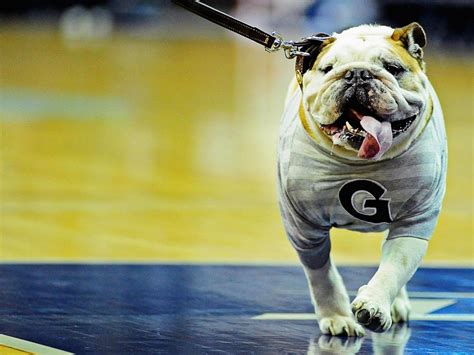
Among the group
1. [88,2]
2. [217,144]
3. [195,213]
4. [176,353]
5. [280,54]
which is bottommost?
[176,353]

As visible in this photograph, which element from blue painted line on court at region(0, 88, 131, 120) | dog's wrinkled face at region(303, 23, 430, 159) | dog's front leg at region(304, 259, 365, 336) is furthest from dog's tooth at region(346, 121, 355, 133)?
blue painted line on court at region(0, 88, 131, 120)

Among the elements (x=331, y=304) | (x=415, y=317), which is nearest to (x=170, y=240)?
(x=415, y=317)

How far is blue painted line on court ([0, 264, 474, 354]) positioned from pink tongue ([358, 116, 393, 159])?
885 mm

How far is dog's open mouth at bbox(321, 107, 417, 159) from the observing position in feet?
15.9

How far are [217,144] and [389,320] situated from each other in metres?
7.05

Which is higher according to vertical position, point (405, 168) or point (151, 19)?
point (151, 19)

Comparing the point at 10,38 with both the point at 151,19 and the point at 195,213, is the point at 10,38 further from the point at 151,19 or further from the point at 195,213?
the point at 195,213

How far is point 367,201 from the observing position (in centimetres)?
510

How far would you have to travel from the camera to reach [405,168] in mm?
5062

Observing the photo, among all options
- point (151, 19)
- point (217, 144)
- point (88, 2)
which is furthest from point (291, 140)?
point (151, 19)

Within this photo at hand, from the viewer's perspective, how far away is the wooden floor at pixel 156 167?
7.86 metres

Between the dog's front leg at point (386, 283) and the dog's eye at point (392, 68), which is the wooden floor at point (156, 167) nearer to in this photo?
the dog's front leg at point (386, 283)

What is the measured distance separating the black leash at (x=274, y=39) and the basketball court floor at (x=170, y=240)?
109 centimetres

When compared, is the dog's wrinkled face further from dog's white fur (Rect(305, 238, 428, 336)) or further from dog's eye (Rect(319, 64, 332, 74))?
dog's white fur (Rect(305, 238, 428, 336))
